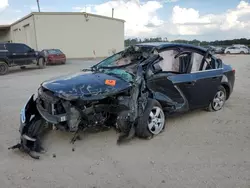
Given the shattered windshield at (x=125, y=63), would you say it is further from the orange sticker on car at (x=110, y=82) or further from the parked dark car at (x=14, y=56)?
the parked dark car at (x=14, y=56)

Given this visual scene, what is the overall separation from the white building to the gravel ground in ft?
74.6

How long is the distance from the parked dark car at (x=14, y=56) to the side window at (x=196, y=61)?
13.6 metres

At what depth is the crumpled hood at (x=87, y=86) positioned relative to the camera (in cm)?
405

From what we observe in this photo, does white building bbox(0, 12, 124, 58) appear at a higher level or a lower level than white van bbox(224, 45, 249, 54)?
higher

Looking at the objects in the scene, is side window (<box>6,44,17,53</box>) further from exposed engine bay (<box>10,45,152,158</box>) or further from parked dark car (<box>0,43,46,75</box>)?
exposed engine bay (<box>10,45,152,158</box>)

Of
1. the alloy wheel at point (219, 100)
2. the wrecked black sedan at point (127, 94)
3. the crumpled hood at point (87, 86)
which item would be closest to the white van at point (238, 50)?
the alloy wheel at point (219, 100)

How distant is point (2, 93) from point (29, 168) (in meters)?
6.52

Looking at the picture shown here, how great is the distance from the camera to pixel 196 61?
5668 millimetres

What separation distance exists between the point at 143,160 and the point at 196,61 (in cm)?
282

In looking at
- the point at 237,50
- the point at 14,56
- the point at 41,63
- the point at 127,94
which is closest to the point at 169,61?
the point at 127,94

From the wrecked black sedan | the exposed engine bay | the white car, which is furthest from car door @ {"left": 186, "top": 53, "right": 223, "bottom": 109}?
the white car

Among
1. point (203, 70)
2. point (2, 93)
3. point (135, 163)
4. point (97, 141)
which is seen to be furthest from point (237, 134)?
point (2, 93)

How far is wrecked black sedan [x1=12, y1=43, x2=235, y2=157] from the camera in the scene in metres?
4.15

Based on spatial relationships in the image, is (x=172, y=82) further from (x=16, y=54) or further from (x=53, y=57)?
(x=53, y=57)
